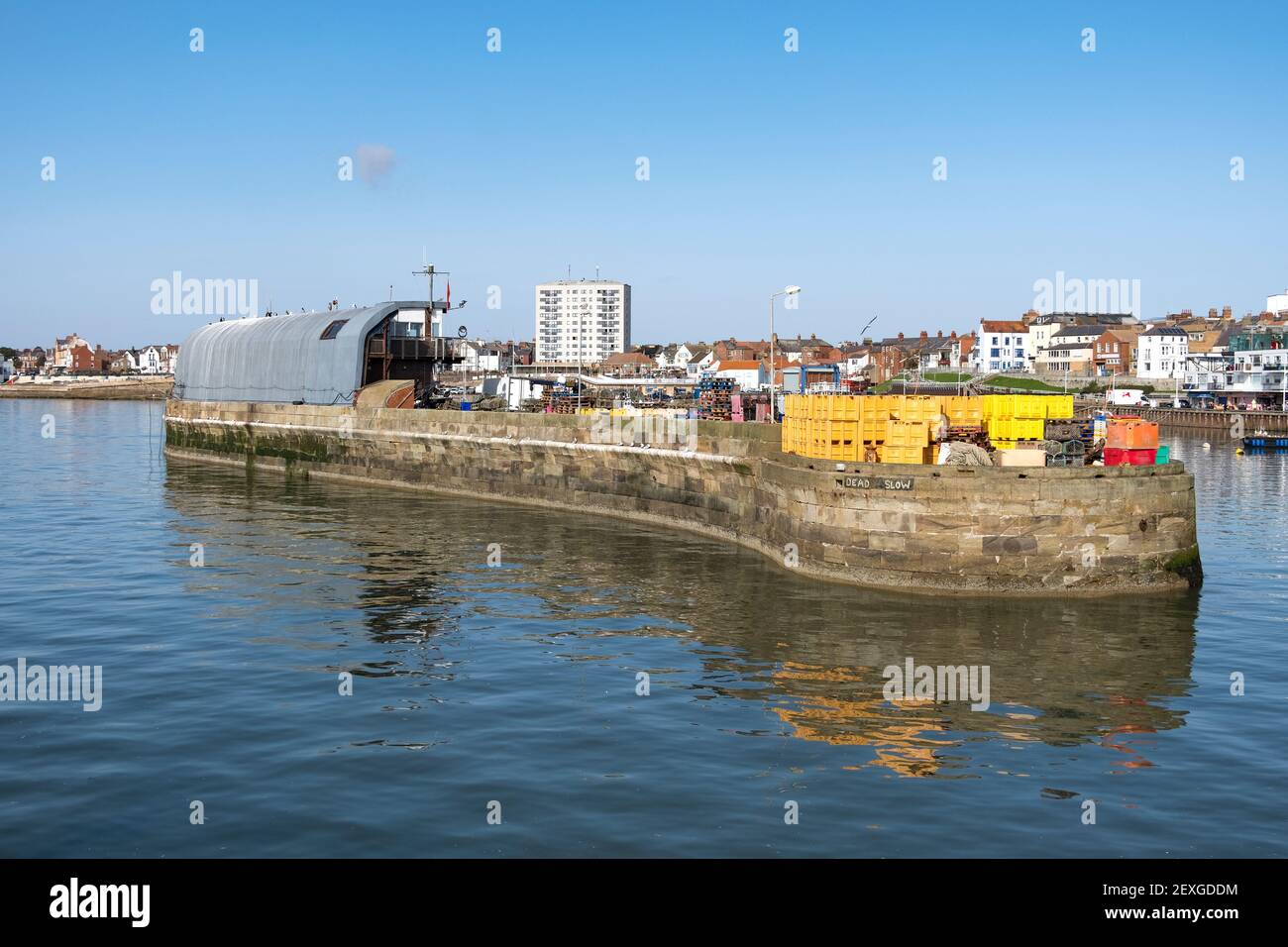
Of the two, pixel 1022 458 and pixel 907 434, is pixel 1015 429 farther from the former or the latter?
pixel 907 434

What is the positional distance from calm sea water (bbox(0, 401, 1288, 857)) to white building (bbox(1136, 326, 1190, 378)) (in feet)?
485

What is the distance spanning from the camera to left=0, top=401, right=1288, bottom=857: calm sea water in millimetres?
15719

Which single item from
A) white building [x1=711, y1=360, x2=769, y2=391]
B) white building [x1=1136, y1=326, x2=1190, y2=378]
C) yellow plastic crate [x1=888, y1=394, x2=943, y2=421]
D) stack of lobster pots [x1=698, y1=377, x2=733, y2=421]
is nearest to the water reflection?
yellow plastic crate [x1=888, y1=394, x2=943, y2=421]

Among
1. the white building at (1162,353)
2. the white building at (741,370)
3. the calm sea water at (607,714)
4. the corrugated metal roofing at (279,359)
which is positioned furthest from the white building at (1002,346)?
the calm sea water at (607,714)

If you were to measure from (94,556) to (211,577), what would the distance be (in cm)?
671

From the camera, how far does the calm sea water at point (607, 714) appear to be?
15719 mm

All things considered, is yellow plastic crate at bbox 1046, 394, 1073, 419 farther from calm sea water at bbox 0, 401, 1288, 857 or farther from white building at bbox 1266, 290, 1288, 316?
white building at bbox 1266, 290, 1288, 316

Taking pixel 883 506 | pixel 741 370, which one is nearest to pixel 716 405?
pixel 883 506

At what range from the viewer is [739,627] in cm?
2877

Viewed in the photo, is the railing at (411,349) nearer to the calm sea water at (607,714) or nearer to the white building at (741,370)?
the calm sea water at (607,714)

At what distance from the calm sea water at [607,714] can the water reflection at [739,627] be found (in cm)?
12

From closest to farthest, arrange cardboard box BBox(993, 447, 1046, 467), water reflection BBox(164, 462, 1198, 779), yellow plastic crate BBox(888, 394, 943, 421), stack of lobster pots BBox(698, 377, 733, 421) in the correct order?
water reflection BBox(164, 462, 1198, 779), cardboard box BBox(993, 447, 1046, 467), yellow plastic crate BBox(888, 394, 943, 421), stack of lobster pots BBox(698, 377, 733, 421)

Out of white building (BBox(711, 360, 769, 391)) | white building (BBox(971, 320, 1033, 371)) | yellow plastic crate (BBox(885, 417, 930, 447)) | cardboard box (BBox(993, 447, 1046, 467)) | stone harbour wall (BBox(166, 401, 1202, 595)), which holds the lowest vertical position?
stone harbour wall (BBox(166, 401, 1202, 595))
